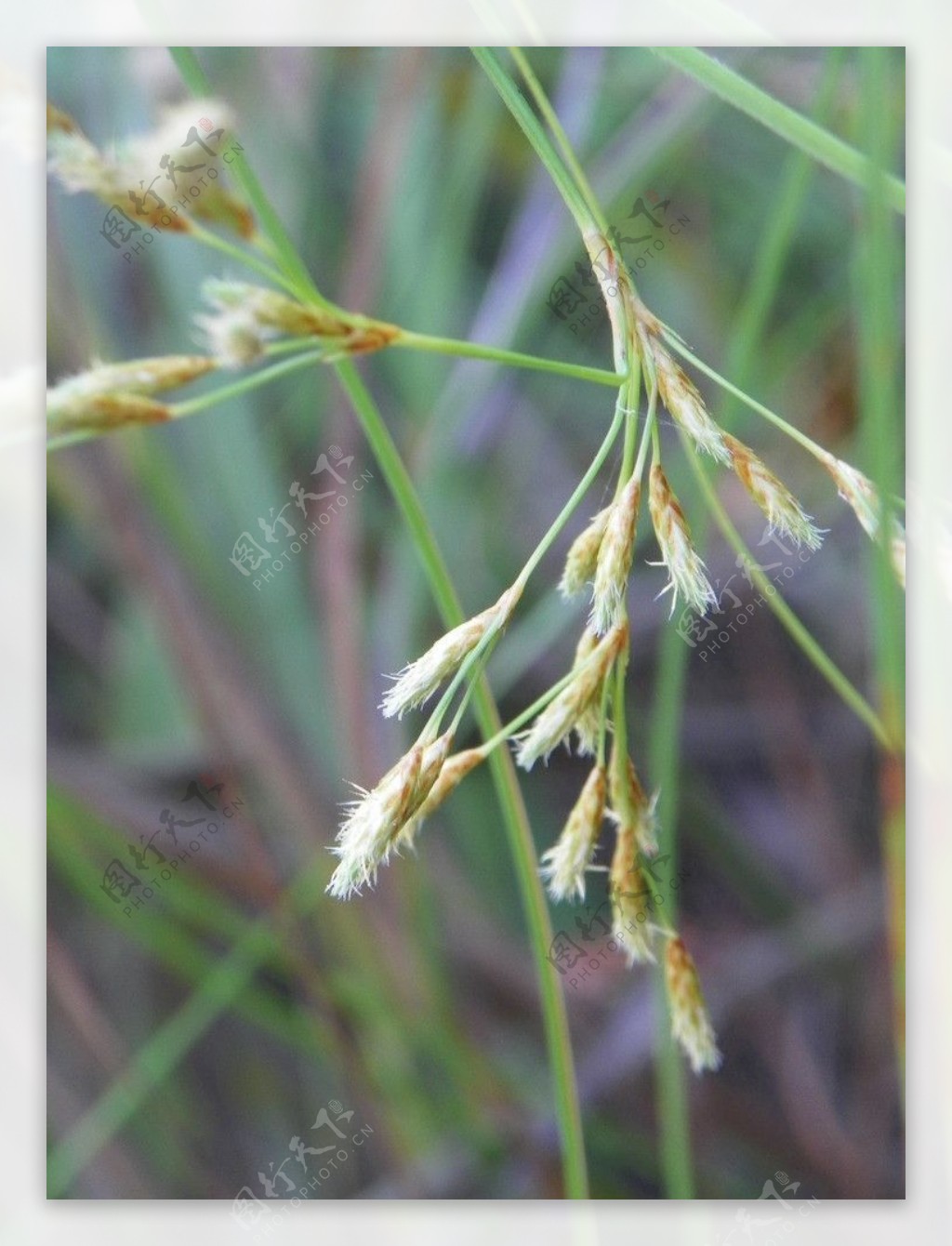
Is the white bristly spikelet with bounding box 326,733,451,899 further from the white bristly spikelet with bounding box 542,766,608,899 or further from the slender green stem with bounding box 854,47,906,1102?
the slender green stem with bounding box 854,47,906,1102

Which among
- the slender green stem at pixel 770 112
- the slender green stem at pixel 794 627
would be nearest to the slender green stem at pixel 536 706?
the slender green stem at pixel 794 627

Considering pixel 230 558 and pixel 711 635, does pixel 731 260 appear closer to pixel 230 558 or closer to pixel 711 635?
pixel 711 635

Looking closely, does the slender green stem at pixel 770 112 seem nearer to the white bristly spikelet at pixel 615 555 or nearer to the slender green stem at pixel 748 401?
the slender green stem at pixel 748 401

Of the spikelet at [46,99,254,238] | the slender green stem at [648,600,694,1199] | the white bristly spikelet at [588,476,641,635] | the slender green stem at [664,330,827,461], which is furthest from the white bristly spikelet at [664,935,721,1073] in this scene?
the spikelet at [46,99,254,238]

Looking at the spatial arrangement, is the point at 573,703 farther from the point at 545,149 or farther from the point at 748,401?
the point at 545,149

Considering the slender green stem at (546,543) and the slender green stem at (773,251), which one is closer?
the slender green stem at (546,543)
